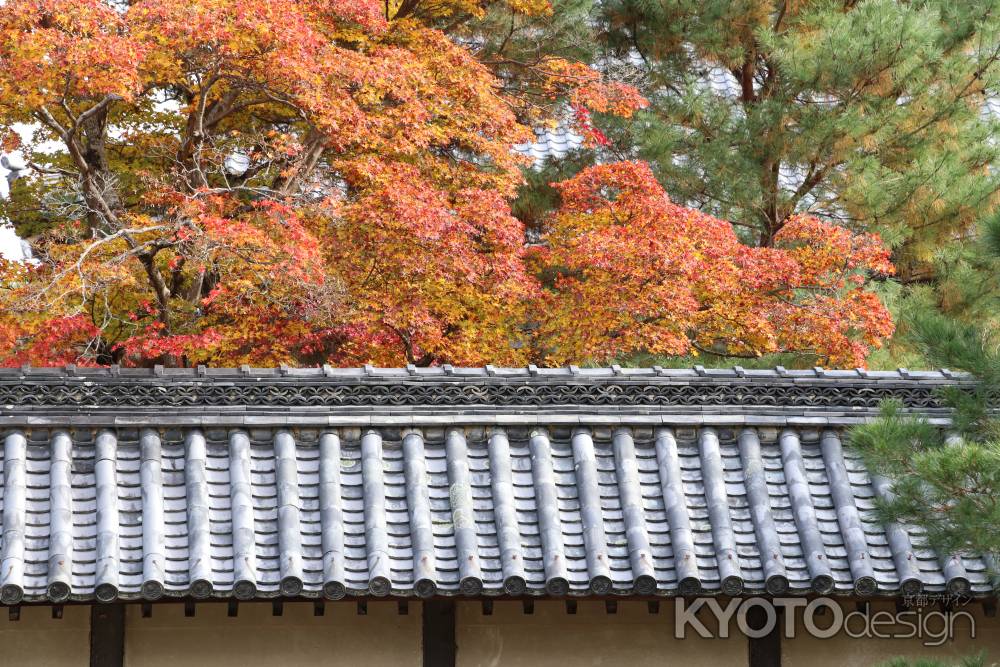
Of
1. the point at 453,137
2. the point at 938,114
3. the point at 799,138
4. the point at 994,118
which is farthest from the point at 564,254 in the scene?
the point at 994,118

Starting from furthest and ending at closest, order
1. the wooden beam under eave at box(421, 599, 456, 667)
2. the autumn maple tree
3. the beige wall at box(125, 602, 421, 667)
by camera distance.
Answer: the autumn maple tree
the wooden beam under eave at box(421, 599, 456, 667)
the beige wall at box(125, 602, 421, 667)

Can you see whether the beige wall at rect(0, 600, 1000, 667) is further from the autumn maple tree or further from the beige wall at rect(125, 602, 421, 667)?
the autumn maple tree

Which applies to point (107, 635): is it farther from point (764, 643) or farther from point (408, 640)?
point (764, 643)

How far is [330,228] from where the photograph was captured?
52.2 ft

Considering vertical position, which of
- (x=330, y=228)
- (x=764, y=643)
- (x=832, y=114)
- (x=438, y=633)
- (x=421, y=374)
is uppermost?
(x=832, y=114)

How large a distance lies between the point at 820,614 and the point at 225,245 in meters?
8.01

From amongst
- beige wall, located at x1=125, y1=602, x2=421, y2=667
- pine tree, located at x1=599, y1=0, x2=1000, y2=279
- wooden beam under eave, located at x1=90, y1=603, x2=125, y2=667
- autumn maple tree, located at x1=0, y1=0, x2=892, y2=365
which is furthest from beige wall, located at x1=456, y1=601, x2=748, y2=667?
pine tree, located at x1=599, y1=0, x2=1000, y2=279

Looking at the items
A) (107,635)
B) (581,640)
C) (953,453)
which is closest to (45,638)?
(107,635)

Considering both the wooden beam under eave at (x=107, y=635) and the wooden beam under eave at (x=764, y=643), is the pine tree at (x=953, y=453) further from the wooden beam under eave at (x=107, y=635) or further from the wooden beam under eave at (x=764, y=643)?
the wooden beam under eave at (x=107, y=635)

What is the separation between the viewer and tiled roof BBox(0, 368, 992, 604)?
827cm

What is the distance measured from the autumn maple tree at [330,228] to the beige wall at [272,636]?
5.60 m

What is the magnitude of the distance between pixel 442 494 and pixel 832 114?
37.5ft

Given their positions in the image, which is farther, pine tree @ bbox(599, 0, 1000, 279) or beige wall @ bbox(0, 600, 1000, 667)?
pine tree @ bbox(599, 0, 1000, 279)

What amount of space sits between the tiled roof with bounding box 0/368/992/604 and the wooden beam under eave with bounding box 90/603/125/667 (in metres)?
0.63
